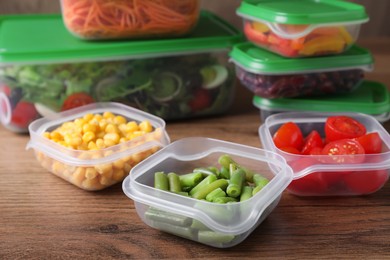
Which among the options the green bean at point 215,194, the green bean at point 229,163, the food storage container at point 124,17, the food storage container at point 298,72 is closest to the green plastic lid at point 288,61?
the food storage container at point 298,72

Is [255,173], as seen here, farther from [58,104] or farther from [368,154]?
[58,104]

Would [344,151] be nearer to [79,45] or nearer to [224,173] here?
[224,173]

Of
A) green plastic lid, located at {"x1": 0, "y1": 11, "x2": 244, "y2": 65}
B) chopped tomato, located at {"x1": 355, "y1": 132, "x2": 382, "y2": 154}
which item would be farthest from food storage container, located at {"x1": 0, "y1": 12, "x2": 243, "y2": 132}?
chopped tomato, located at {"x1": 355, "y1": 132, "x2": 382, "y2": 154}

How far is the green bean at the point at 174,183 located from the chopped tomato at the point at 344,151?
24 cm

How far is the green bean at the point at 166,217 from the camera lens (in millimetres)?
756

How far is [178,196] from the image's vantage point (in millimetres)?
756

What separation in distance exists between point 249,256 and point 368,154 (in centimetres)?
27

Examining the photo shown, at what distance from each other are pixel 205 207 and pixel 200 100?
19.0 inches

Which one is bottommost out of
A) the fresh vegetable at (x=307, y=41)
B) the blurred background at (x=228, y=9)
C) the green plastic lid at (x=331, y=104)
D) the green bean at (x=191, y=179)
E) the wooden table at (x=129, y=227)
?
the wooden table at (x=129, y=227)

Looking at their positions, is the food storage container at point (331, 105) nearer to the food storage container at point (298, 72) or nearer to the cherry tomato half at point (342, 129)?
the food storage container at point (298, 72)

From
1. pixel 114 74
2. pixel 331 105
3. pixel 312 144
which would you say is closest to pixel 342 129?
pixel 312 144

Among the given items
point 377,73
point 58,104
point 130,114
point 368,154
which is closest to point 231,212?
point 368,154

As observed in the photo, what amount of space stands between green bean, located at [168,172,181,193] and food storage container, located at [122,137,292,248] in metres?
0.03

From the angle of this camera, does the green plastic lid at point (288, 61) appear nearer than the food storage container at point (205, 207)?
No
